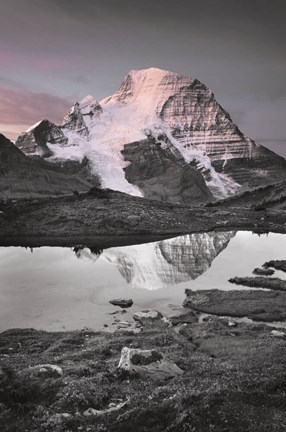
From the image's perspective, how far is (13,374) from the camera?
19.2 meters

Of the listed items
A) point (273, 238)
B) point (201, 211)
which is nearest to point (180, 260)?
point (273, 238)

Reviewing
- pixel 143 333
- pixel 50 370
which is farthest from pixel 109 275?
pixel 50 370

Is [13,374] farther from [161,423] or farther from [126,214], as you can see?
[126,214]

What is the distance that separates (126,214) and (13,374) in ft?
290

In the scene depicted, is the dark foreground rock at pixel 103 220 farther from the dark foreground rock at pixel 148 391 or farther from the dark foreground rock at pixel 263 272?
the dark foreground rock at pixel 148 391

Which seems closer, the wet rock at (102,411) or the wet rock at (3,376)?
the wet rock at (102,411)

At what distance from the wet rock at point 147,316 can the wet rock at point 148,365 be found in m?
12.7

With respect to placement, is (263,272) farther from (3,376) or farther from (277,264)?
(3,376)

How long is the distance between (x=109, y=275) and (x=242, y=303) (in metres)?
19.9

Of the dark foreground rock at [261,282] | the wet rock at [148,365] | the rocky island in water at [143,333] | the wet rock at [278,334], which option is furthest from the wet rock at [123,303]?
the wet rock at [148,365]

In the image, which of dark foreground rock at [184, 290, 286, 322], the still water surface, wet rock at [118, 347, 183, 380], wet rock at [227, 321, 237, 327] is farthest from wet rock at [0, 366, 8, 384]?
dark foreground rock at [184, 290, 286, 322]

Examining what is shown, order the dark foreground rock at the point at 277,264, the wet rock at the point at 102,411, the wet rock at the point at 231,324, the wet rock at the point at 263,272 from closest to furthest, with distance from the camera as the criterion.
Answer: the wet rock at the point at 102,411, the wet rock at the point at 231,324, the wet rock at the point at 263,272, the dark foreground rock at the point at 277,264

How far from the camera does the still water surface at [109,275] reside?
37938 millimetres

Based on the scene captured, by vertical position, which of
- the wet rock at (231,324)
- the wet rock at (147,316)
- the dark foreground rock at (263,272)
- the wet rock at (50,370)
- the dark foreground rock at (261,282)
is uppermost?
the wet rock at (50,370)
